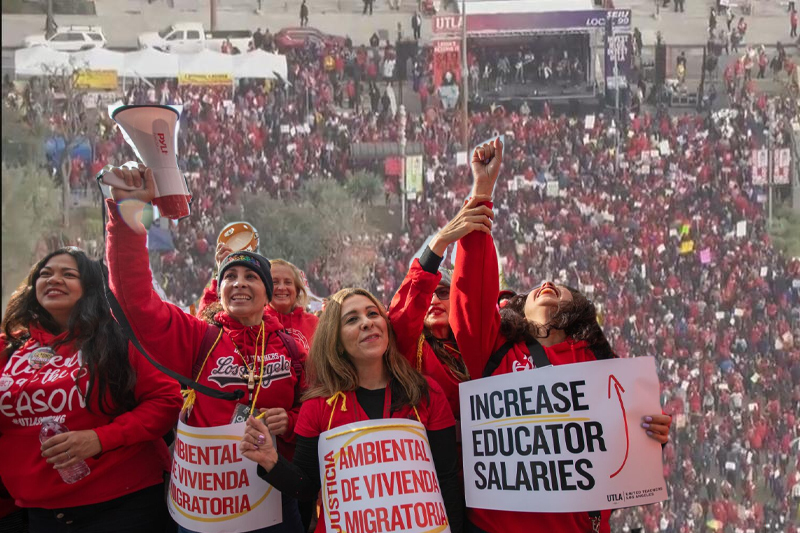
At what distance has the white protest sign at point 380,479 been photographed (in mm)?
1923

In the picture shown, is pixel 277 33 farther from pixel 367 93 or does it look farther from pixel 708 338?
pixel 708 338

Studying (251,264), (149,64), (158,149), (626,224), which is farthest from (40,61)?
(158,149)

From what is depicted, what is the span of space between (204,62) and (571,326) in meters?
7.52

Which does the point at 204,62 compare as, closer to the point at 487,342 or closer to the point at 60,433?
the point at 60,433

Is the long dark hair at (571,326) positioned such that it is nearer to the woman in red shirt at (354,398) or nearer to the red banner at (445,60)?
the woman in red shirt at (354,398)

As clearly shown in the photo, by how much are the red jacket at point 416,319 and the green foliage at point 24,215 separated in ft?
25.9

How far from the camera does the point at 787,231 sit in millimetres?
7480

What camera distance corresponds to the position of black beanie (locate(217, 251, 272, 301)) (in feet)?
7.96

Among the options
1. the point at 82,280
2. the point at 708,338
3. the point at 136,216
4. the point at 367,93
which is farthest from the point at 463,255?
the point at 367,93

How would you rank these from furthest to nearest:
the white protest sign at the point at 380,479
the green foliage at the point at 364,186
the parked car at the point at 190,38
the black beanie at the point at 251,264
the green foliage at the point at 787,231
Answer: the parked car at the point at 190,38, the green foliage at the point at 364,186, the green foliage at the point at 787,231, the black beanie at the point at 251,264, the white protest sign at the point at 380,479

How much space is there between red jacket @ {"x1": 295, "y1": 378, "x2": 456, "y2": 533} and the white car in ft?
26.7

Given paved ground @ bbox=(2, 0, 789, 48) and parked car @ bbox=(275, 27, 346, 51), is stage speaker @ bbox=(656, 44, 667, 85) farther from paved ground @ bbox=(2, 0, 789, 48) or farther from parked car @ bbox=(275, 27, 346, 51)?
parked car @ bbox=(275, 27, 346, 51)

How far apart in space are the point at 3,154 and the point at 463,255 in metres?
8.81

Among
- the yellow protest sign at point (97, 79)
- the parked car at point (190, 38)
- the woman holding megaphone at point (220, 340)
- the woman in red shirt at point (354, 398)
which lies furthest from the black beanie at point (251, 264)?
the yellow protest sign at point (97, 79)
